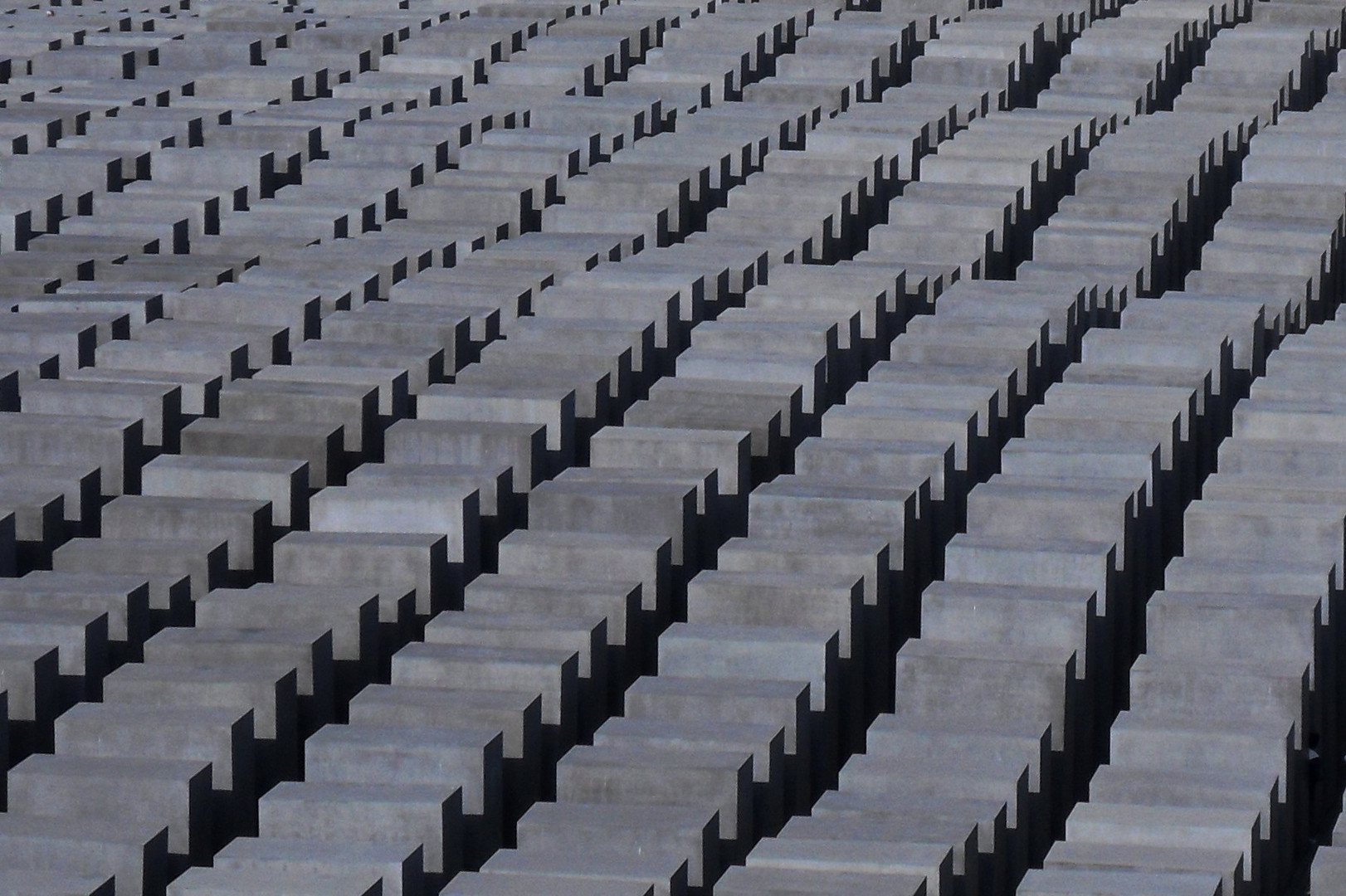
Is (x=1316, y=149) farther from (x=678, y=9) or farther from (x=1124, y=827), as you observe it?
(x=1124, y=827)

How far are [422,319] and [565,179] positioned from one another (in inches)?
321

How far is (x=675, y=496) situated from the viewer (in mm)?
24312

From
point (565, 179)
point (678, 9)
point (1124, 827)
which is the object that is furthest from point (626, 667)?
point (678, 9)

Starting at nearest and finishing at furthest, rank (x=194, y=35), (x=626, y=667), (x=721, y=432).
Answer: (x=626, y=667), (x=721, y=432), (x=194, y=35)

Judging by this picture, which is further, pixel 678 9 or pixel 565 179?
pixel 678 9

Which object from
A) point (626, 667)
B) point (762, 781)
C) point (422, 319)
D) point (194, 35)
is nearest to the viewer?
point (762, 781)

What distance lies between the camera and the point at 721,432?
26016 millimetres

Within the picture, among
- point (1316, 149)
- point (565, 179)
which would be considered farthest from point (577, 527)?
point (1316, 149)

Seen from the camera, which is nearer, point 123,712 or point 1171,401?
point 123,712

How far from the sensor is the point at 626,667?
22.5m

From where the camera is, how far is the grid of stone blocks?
61.0ft

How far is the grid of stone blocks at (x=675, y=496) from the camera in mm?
18594

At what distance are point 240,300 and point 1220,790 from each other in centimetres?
1569

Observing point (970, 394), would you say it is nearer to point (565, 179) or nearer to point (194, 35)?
point (565, 179)
